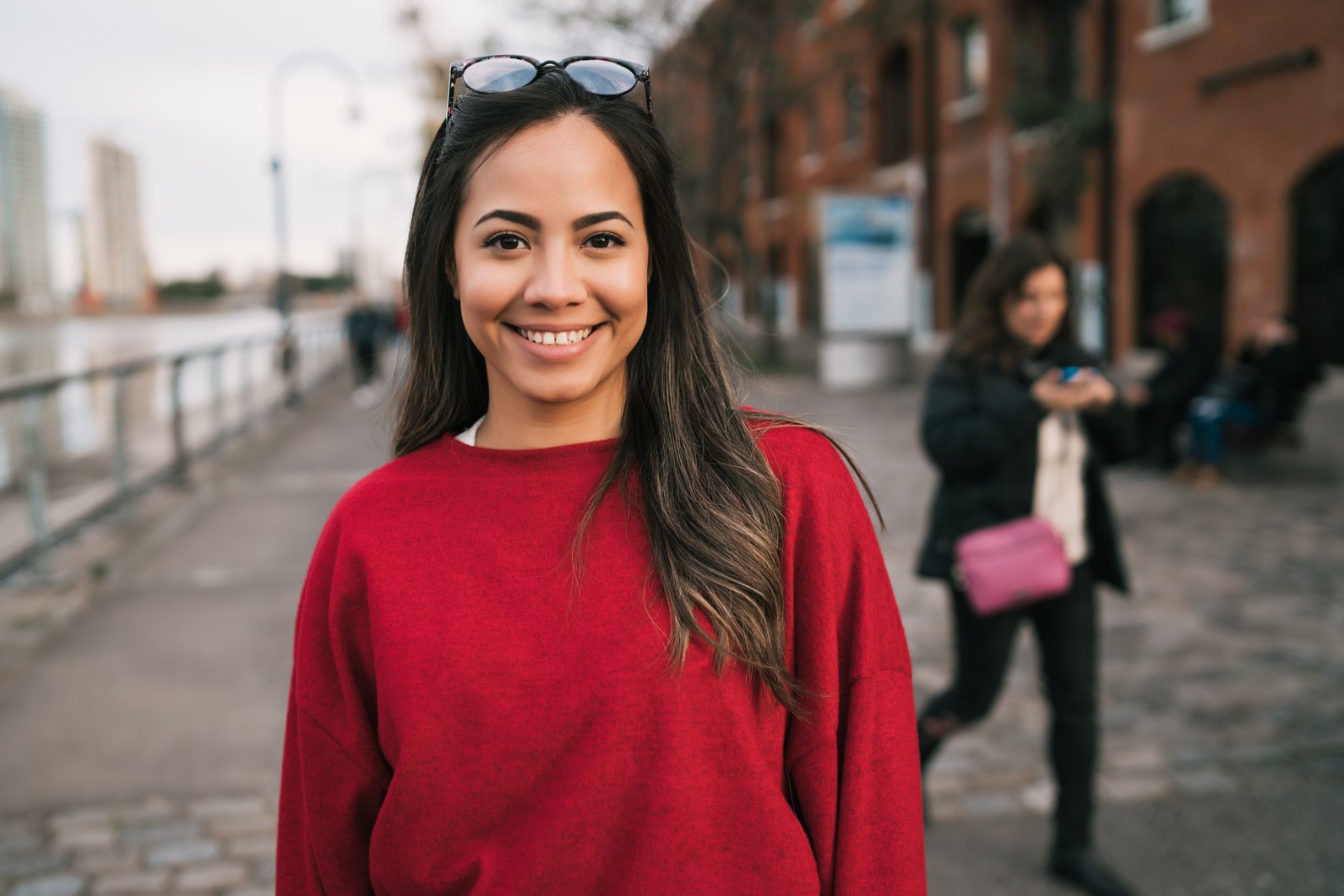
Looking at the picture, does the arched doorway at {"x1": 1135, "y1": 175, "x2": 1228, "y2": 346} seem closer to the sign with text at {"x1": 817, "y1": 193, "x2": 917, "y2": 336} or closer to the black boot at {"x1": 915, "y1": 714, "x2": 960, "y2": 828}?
the sign with text at {"x1": 817, "y1": 193, "x2": 917, "y2": 336}

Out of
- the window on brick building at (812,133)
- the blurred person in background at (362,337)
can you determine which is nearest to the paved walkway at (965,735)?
the blurred person in background at (362,337)

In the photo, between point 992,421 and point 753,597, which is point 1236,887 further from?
point 753,597

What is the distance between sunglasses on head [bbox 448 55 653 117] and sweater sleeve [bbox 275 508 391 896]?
628mm

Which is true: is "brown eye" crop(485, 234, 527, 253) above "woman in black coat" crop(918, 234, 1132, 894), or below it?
above

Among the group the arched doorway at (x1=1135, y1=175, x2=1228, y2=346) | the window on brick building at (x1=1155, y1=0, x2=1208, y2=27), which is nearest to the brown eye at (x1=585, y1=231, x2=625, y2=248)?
the arched doorway at (x1=1135, y1=175, x2=1228, y2=346)

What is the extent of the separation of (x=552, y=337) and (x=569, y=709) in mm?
478

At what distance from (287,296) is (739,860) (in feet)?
81.1

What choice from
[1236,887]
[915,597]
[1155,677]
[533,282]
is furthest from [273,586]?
[533,282]

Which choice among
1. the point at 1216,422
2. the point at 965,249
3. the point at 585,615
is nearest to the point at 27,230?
the point at 965,249

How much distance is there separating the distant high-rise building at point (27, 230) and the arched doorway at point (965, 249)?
57695 millimetres

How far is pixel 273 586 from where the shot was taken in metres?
7.00

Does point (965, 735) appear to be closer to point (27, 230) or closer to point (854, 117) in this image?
point (854, 117)

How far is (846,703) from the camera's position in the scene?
1533 mm

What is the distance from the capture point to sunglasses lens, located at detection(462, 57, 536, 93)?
1556mm
